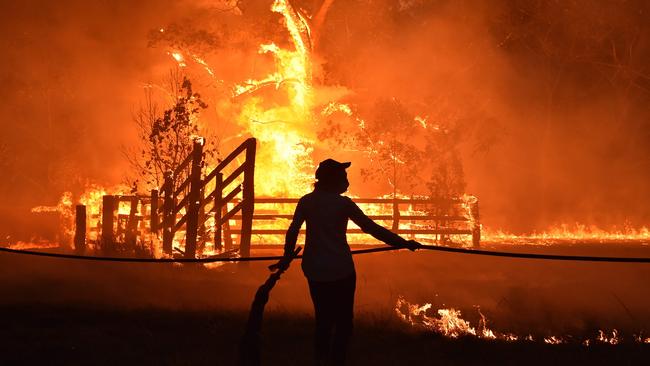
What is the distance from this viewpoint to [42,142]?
45219 millimetres

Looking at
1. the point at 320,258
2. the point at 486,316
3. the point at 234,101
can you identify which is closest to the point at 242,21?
the point at 234,101

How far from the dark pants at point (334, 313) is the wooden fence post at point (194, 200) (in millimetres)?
10141

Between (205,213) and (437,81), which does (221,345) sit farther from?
(437,81)

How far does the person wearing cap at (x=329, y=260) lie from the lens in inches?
275

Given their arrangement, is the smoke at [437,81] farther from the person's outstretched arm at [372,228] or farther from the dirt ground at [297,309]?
the person's outstretched arm at [372,228]

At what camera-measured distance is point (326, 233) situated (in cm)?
704

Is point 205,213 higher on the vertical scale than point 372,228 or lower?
higher

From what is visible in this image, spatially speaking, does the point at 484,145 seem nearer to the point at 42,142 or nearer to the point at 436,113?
the point at 436,113

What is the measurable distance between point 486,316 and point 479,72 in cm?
2546

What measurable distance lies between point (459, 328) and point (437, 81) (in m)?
21.5

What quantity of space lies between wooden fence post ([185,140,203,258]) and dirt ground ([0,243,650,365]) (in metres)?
0.79

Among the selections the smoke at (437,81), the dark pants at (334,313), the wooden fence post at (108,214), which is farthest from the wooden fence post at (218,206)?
the smoke at (437,81)

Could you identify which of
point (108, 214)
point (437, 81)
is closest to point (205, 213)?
point (108, 214)

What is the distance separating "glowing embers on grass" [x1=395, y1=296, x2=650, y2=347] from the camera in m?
9.98
